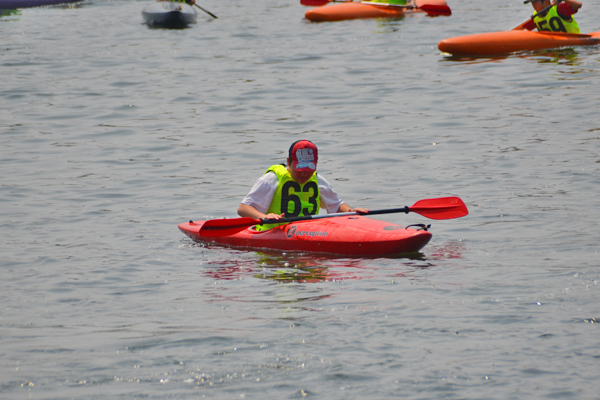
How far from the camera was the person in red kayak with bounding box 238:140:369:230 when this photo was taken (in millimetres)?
6652

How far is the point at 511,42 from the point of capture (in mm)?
16703

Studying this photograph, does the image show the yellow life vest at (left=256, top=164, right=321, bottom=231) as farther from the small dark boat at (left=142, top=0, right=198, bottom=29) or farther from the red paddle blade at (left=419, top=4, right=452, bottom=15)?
the red paddle blade at (left=419, top=4, right=452, bottom=15)

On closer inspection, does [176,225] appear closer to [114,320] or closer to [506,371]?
[114,320]

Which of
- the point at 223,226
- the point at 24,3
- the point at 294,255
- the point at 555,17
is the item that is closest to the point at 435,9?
the point at 555,17

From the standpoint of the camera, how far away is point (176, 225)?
7832mm

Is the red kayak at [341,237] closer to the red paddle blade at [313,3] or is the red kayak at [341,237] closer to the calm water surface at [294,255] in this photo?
the calm water surface at [294,255]

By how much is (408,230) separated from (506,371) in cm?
249

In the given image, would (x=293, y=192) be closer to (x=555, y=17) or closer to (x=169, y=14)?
(x=555, y=17)

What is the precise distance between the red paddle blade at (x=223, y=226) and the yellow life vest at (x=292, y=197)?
220 mm

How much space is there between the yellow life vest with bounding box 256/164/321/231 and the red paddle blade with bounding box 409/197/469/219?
3.06ft

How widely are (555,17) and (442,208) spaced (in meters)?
10.6

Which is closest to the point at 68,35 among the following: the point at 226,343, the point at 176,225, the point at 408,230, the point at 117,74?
the point at 117,74

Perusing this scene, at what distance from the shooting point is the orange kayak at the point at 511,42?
1642cm

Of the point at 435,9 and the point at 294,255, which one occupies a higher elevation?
the point at 435,9
